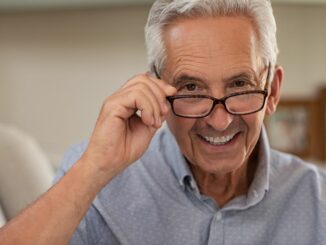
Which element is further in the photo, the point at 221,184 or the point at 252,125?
the point at 221,184

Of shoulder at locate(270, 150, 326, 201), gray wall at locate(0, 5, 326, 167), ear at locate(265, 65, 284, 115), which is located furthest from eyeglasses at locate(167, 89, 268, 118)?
gray wall at locate(0, 5, 326, 167)

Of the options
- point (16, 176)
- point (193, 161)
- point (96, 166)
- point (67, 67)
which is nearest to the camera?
point (96, 166)

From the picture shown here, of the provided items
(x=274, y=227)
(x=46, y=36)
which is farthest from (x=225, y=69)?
(x=46, y=36)

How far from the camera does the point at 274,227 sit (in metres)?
1.10

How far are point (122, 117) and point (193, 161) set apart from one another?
20 centimetres

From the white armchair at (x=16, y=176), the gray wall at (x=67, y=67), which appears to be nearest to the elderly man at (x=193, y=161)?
the white armchair at (x=16, y=176)

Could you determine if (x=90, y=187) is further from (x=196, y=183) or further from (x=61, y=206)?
(x=196, y=183)

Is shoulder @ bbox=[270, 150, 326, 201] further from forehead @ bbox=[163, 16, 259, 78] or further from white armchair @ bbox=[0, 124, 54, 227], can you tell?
white armchair @ bbox=[0, 124, 54, 227]

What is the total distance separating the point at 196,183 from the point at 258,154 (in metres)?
0.17

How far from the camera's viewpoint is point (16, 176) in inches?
56.4

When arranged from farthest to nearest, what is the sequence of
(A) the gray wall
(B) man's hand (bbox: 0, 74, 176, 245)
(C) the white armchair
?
(A) the gray wall, (C) the white armchair, (B) man's hand (bbox: 0, 74, 176, 245)

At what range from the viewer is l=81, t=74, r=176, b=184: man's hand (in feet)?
3.13

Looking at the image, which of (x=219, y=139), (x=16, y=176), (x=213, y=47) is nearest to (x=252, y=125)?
(x=219, y=139)

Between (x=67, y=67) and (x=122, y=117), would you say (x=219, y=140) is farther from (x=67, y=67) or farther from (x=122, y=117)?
(x=67, y=67)
